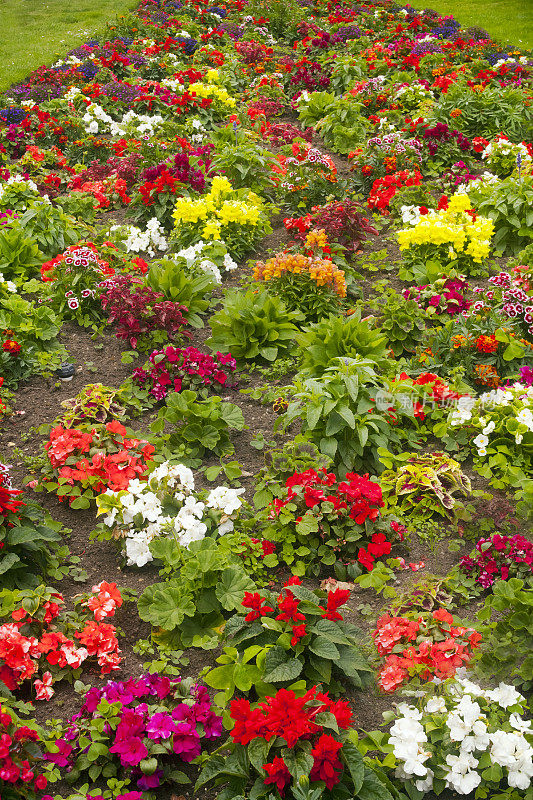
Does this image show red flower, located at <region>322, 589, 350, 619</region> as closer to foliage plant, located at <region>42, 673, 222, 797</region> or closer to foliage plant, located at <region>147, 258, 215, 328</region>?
foliage plant, located at <region>42, 673, 222, 797</region>

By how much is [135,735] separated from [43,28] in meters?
17.4

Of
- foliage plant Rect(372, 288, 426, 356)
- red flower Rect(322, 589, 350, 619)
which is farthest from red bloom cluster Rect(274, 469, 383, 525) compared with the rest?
foliage plant Rect(372, 288, 426, 356)

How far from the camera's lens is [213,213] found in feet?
25.0

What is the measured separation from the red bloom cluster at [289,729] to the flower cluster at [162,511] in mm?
1440

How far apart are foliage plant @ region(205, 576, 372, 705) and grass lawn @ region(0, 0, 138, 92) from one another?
457 inches

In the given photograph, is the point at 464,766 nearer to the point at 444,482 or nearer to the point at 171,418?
the point at 444,482

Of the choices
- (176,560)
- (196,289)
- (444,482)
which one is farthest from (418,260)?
(176,560)

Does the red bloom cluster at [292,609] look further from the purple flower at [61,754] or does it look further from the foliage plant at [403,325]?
the foliage plant at [403,325]

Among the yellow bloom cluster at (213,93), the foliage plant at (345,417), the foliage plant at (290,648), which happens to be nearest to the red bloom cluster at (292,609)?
the foliage plant at (290,648)

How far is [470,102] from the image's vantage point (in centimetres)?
954

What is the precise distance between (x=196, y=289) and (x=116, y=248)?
1.41 metres

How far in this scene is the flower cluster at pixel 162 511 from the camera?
433 cm

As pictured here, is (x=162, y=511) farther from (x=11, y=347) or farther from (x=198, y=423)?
(x=11, y=347)

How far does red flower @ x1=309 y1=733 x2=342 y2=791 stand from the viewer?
9.27 ft
